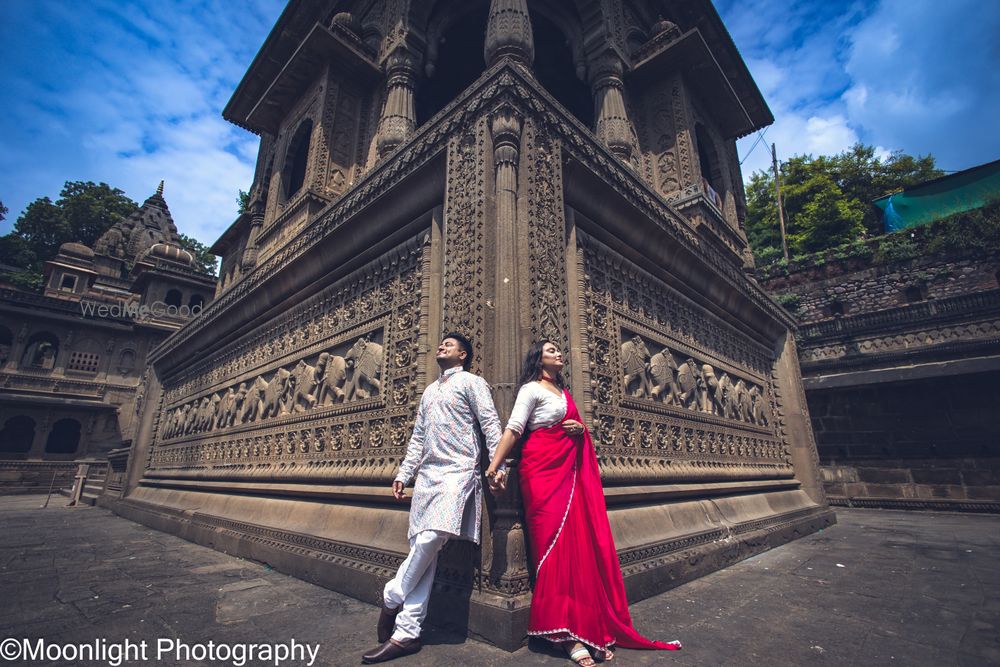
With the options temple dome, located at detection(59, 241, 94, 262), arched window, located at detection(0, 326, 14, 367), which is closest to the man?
arched window, located at detection(0, 326, 14, 367)

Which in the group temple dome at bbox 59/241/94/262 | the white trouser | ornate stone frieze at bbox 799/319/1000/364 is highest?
temple dome at bbox 59/241/94/262

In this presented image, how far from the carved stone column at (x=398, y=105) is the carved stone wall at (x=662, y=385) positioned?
4884 mm

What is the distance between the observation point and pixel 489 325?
10.6 feet

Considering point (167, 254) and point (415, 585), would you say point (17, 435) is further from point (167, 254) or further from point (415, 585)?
point (415, 585)

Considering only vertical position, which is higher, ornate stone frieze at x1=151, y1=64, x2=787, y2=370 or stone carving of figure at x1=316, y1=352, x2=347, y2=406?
ornate stone frieze at x1=151, y1=64, x2=787, y2=370

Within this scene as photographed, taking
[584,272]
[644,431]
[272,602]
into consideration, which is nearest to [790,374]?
[644,431]

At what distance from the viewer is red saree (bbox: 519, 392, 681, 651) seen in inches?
93.6

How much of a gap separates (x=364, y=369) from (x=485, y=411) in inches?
89.8

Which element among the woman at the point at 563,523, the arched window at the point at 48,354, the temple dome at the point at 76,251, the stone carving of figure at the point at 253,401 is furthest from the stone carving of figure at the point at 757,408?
the temple dome at the point at 76,251

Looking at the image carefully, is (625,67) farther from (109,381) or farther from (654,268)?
(109,381)

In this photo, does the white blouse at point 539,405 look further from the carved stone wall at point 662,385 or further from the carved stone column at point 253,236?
the carved stone column at point 253,236

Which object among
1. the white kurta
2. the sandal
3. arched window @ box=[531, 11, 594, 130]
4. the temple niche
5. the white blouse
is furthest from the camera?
arched window @ box=[531, 11, 594, 130]

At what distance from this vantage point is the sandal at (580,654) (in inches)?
85.9

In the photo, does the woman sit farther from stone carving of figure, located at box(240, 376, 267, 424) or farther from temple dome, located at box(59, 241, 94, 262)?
temple dome, located at box(59, 241, 94, 262)
